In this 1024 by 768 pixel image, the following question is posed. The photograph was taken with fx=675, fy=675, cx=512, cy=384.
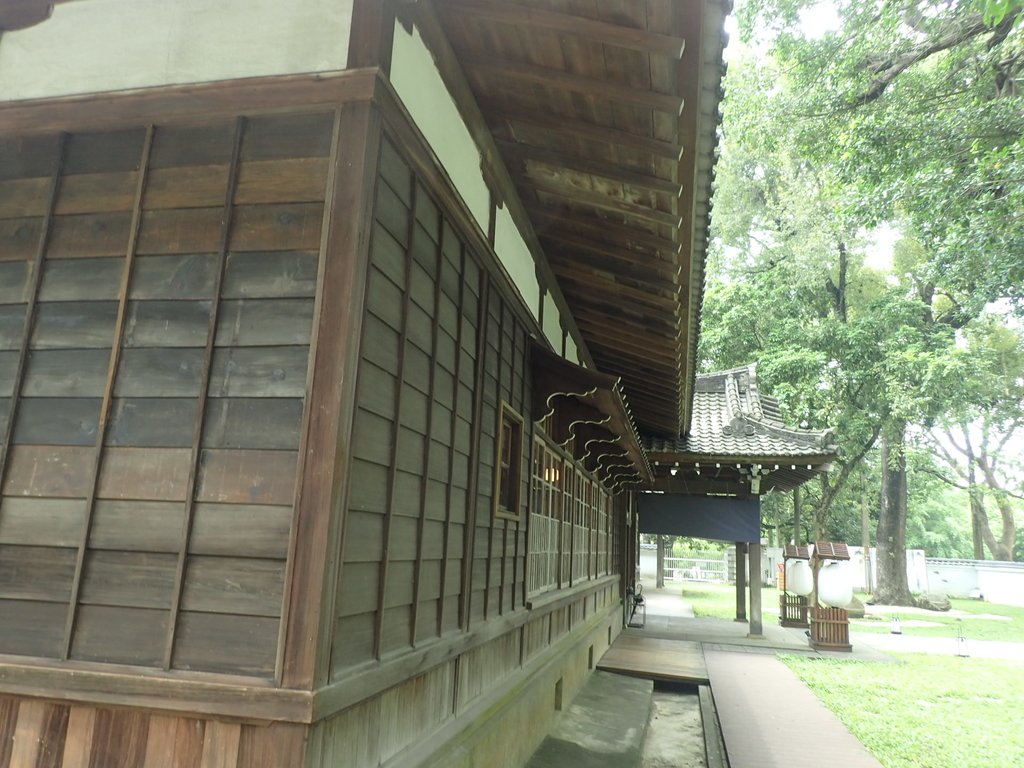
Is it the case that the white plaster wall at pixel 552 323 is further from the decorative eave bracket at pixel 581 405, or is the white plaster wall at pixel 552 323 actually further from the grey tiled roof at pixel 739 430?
the grey tiled roof at pixel 739 430

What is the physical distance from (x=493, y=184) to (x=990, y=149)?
10.1 metres

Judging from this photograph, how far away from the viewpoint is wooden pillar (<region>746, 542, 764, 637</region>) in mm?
15430

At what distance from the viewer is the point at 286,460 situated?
2545 mm

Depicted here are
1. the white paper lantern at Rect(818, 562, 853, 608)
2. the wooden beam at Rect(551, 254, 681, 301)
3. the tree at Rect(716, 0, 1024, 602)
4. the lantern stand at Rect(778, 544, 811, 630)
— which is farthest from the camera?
the lantern stand at Rect(778, 544, 811, 630)

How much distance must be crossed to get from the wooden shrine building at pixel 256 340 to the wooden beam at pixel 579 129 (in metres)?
0.02

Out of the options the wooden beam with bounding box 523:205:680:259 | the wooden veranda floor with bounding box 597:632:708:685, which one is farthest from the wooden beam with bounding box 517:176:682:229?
the wooden veranda floor with bounding box 597:632:708:685

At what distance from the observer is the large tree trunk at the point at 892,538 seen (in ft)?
84.7

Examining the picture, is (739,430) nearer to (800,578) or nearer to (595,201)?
(800,578)

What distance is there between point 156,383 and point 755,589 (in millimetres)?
15405

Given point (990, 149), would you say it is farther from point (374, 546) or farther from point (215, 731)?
point (215, 731)

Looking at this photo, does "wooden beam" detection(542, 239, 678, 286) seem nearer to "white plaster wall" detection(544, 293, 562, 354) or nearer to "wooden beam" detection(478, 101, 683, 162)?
"white plaster wall" detection(544, 293, 562, 354)

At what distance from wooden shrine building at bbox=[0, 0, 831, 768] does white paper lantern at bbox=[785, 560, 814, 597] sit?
14.9m

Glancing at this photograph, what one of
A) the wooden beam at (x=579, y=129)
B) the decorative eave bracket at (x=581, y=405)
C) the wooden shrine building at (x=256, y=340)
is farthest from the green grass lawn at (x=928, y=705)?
the wooden beam at (x=579, y=129)

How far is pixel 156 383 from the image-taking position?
106 inches
